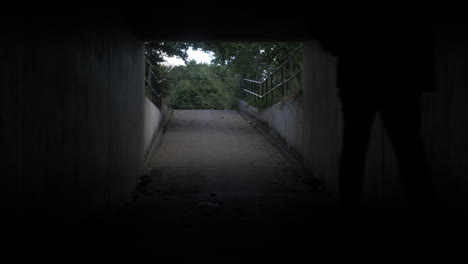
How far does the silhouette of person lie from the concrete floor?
53cm

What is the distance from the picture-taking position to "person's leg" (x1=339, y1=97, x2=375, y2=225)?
4.52 m

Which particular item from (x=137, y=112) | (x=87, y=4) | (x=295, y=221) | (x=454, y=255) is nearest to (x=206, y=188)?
(x=137, y=112)

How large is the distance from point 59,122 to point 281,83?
29.8 feet

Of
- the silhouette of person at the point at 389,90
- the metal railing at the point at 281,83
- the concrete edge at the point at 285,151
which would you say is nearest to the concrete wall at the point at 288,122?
the concrete edge at the point at 285,151

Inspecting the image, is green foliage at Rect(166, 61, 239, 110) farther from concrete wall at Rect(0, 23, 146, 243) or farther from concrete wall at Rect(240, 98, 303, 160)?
concrete wall at Rect(0, 23, 146, 243)

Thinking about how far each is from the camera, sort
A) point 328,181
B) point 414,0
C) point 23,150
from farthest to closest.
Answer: point 328,181 → point 414,0 → point 23,150

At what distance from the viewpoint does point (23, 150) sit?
2.58 meters

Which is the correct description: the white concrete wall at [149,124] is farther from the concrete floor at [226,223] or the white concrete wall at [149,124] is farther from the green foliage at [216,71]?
the green foliage at [216,71]

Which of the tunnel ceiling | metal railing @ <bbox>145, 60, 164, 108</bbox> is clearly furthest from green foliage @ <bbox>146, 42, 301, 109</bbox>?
the tunnel ceiling

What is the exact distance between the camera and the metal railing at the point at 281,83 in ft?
36.8

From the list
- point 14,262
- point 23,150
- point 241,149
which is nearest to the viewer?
point 14,262

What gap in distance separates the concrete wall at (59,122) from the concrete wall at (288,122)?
4.59 m

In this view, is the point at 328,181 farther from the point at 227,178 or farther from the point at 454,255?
the point at 454,255

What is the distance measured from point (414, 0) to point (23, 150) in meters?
3.43
